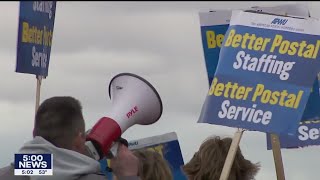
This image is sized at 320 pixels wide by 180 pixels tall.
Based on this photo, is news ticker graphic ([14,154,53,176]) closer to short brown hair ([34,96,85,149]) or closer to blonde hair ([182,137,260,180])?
short brown hair ([34,96,85,149])

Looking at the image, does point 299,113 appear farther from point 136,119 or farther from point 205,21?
point 205,21

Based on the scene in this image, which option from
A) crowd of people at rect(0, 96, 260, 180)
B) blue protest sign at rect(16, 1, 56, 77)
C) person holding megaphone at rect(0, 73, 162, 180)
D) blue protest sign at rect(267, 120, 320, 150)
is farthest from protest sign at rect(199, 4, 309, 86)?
crowd of people at rect(0, 96, 260, 180)

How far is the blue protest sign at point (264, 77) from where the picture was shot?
561 cm

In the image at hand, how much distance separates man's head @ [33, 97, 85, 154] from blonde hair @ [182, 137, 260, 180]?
1.28 metres

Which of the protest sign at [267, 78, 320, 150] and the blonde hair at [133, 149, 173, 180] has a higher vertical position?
the protest sign at [267, 78, 320, 150]

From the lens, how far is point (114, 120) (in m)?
4.60

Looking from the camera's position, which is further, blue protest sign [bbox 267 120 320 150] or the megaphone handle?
blue protest sign [bbox 267 120 320 150]

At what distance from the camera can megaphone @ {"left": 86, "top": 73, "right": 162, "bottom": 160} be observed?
4.52m

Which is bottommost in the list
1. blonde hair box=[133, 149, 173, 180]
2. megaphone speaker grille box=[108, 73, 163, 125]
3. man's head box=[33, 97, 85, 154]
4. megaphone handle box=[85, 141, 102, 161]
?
blonde hair box=[133, 149, 173, 180]

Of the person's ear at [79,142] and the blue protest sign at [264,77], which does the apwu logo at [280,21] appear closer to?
the blue protest sign at [264,77]

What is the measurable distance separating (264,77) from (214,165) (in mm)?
885

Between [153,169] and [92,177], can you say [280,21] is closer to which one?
[153,169]

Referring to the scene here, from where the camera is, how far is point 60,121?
403 cm

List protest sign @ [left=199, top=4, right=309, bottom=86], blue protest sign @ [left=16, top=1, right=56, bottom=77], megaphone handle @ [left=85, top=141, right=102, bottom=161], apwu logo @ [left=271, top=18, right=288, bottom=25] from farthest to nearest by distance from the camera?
protest sign @ [left=199, top=4, right=309, bottom=86], blue protest sign @ [left=16, top=1, right=56, bottom=77], apwu logo @ [left=271, top=18, right=288, bottom=25], megaphone handle @ [left=85, top=141, right=102, bottom=161]
